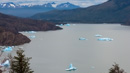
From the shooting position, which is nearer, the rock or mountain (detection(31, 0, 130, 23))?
the rock

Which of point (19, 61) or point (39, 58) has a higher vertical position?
point (19, 61)

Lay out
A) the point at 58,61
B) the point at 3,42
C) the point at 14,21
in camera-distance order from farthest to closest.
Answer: the point at 14,21 → the point at 3,42 → the point at 58,61

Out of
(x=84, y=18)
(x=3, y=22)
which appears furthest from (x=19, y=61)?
(x=84, y=18)

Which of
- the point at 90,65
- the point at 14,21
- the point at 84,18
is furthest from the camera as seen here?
the point at 84,18

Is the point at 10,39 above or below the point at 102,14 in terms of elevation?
below

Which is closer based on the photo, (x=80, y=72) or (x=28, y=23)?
(x=80, y=72)

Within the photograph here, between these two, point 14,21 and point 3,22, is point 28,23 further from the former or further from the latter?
point 3,22

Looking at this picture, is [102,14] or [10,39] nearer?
[10,39]

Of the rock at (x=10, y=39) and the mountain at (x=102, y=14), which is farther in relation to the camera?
the mountain at (x=102, y=14)
